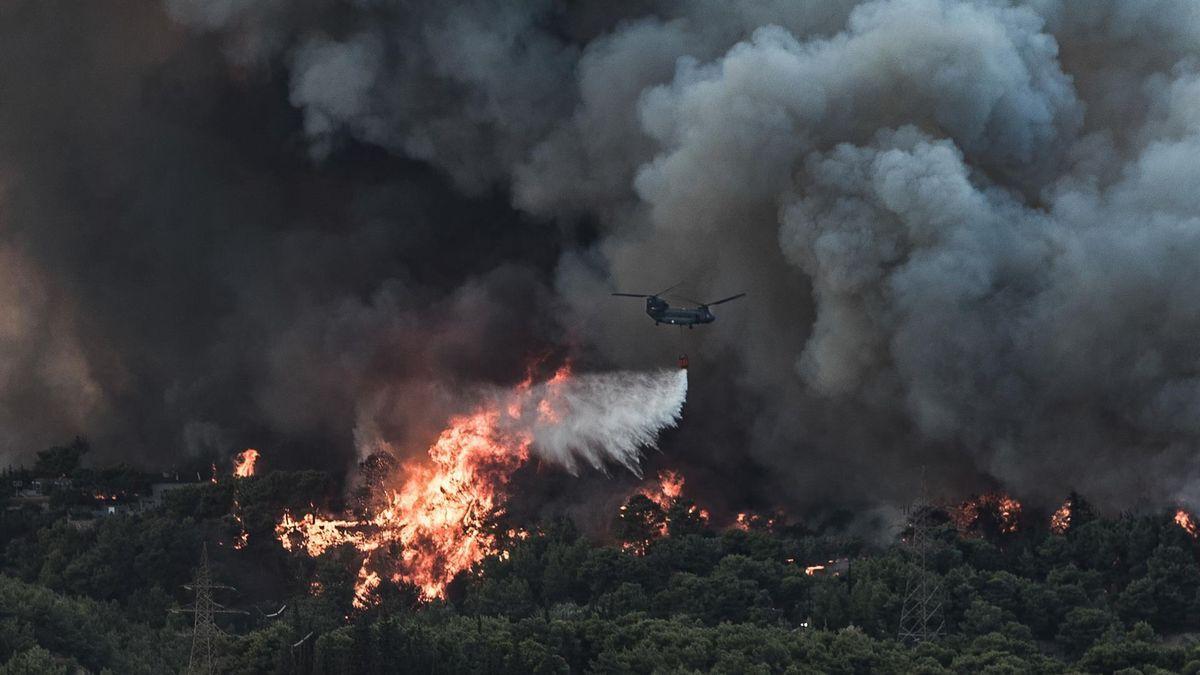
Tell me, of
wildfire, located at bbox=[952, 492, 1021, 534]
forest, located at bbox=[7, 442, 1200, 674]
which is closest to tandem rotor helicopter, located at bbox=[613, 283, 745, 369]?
forest, located at bbox=[7, 442, 1200, 674]

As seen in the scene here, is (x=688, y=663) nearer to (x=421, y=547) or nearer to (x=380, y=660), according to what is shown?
(x=380, y=660)

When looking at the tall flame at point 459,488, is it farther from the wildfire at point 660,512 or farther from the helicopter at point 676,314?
the helicopter at point 676,314

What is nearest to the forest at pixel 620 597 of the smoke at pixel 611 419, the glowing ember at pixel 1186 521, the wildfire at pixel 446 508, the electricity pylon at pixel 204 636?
the glowing ember at pixel 1186 521

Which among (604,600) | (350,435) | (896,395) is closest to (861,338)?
(896,395)

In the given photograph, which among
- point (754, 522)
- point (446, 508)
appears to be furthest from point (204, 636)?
point (754, 522)

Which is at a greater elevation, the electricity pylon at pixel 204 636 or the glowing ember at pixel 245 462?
the glowing ember at pixel 245 462

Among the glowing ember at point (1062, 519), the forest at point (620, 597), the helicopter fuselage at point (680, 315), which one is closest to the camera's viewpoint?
the forest at point (620, 597)

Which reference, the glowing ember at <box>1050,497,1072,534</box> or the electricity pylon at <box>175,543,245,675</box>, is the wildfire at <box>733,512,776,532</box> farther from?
the electricity pylon at <box>175,543,245,675</box>
